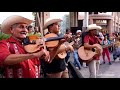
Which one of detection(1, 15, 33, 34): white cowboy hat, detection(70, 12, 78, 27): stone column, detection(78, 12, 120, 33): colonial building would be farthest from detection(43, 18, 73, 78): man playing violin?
detection(1, 15, 33, 34): white cowboy hat

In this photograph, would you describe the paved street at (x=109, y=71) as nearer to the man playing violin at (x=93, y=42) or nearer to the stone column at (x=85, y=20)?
the man playing violin at (x=93, y=42)

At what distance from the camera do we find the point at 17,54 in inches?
55.4

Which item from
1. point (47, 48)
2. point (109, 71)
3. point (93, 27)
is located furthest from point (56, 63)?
point (109, 71)

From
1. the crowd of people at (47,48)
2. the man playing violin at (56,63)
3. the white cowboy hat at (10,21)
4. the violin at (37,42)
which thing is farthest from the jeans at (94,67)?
the white cowboy hat at (10,21)

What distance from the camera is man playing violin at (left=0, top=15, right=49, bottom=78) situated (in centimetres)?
141

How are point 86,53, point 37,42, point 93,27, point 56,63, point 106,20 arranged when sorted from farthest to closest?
point 86,53
point 106,20
point 93,27
point 56,63
point 37,42

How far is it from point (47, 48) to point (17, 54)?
1.00 ft

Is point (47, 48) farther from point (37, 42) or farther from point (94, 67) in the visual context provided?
point (94, 67)

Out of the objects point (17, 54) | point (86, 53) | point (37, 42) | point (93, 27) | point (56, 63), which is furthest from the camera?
point (86, 53)

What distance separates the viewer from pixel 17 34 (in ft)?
4.88

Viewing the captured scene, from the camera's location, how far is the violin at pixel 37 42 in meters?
1.53

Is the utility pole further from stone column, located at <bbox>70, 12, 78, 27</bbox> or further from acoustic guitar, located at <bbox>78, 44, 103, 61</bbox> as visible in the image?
acoustic guitar, located at <bbox>78, 44, 103, 61</bbox>
